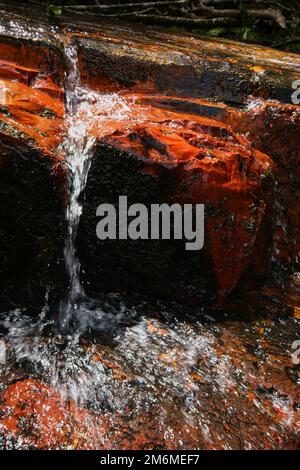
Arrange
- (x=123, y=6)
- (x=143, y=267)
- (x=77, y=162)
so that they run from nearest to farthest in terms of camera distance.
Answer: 1. (x=77, y=162)
2. (x=143, y=267)
3. (x=123, y=6)

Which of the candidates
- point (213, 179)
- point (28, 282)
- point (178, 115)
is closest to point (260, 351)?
point (213, 179)

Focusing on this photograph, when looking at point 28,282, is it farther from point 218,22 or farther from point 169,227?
point 218,22

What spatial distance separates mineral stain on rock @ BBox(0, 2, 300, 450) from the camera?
2121 millimetres

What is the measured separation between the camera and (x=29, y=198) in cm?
257

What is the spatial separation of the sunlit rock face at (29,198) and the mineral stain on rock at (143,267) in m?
0.01

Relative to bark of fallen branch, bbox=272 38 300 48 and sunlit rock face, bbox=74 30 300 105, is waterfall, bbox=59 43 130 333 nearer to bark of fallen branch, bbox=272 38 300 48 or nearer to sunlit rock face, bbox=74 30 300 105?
sunlit rock face, bbox=74 30 300 105

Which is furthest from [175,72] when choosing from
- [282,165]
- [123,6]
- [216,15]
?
[216,15]

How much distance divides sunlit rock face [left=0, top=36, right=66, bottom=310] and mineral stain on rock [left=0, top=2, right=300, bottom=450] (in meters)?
0.01

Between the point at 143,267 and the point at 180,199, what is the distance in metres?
0.61

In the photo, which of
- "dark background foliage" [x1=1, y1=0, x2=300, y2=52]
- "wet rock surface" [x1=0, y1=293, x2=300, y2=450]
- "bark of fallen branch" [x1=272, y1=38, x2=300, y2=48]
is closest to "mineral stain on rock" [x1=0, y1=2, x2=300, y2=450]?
"wet rock surface" [x1=0, y1=293, x2=300, y2=450]

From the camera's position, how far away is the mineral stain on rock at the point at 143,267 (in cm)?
212

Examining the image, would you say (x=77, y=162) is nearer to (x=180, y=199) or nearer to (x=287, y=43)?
(x=180, y=199)

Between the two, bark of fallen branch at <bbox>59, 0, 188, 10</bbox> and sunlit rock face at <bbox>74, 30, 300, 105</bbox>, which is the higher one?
bark of fallen branch at <bbox>59, 0, 188, 10</bbox>

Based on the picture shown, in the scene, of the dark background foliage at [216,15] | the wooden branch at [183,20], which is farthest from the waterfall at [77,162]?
the wooden branch at [183,20]
